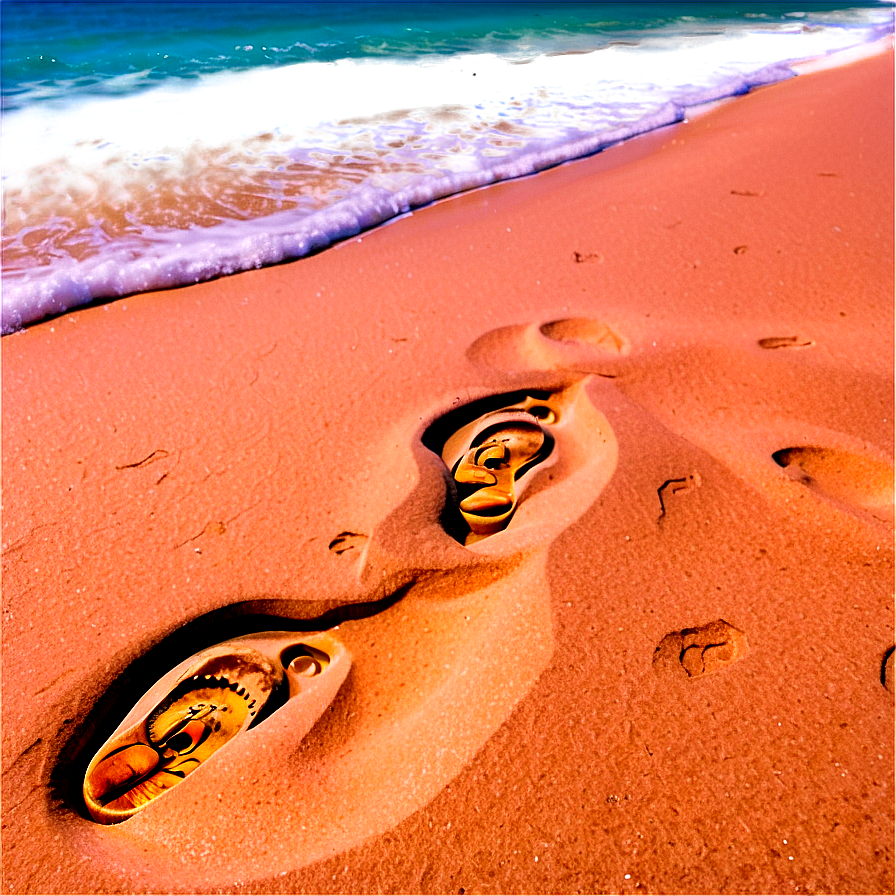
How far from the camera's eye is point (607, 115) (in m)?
4.98

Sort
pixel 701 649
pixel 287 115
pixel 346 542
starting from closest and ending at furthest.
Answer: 1. pixel 701 649
2. pixel 346 542
3. pixel 287 115

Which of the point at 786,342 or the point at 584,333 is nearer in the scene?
the point at 786,342

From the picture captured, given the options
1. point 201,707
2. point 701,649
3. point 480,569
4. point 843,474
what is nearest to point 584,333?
point 843,474

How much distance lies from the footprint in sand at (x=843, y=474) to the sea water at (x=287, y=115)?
219 cm

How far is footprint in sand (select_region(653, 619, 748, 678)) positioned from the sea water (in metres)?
2.35

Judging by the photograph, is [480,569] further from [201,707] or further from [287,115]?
[287,115]

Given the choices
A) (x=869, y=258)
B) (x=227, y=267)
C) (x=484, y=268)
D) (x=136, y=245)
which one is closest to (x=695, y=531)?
(x=484, y=268)

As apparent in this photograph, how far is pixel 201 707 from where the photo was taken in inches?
58.8

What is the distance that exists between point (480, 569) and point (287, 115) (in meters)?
4.44

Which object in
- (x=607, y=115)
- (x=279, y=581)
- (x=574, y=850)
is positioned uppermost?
(x=607, y=115)

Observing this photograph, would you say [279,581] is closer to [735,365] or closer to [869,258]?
[735,365]

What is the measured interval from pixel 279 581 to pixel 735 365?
1574 mm

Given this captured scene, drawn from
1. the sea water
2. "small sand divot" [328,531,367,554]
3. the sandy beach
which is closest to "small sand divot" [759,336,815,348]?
the sandy beach

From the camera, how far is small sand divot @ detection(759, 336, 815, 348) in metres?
2.35
